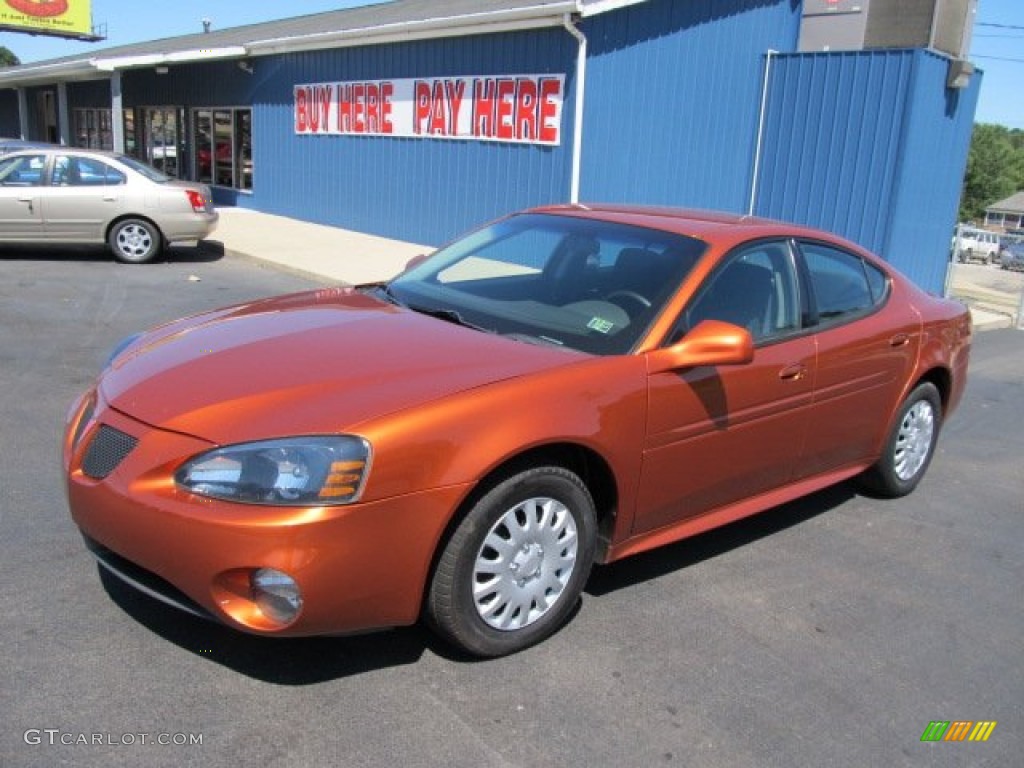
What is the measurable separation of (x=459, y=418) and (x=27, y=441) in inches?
129

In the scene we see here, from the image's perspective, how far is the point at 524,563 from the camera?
3.12 meters

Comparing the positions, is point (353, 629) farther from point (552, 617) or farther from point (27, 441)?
point (27, 441)

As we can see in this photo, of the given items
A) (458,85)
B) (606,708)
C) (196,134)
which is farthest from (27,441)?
(196,134)

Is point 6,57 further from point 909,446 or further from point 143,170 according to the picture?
point 909,446

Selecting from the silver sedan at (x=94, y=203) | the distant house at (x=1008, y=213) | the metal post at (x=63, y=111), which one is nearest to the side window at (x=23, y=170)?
the silver sedan at (x=94, y=203)

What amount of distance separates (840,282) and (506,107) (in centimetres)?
933

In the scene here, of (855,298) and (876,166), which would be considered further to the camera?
(876,166)

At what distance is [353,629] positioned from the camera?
110 inches

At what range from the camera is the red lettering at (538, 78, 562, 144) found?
40.3 feet

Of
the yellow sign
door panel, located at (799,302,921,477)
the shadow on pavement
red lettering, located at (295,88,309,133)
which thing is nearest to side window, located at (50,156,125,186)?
the shadow on pavement

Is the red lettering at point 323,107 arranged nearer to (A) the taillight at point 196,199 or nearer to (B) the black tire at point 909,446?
(A) the taillight at point 196,199

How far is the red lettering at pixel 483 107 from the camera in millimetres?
13219

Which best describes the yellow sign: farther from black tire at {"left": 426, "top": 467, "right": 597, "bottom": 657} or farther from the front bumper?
black tire at {"left": 426, "top": 467, "right": 597, "bottom": 657}

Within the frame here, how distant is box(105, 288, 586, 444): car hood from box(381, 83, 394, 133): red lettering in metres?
12.0
